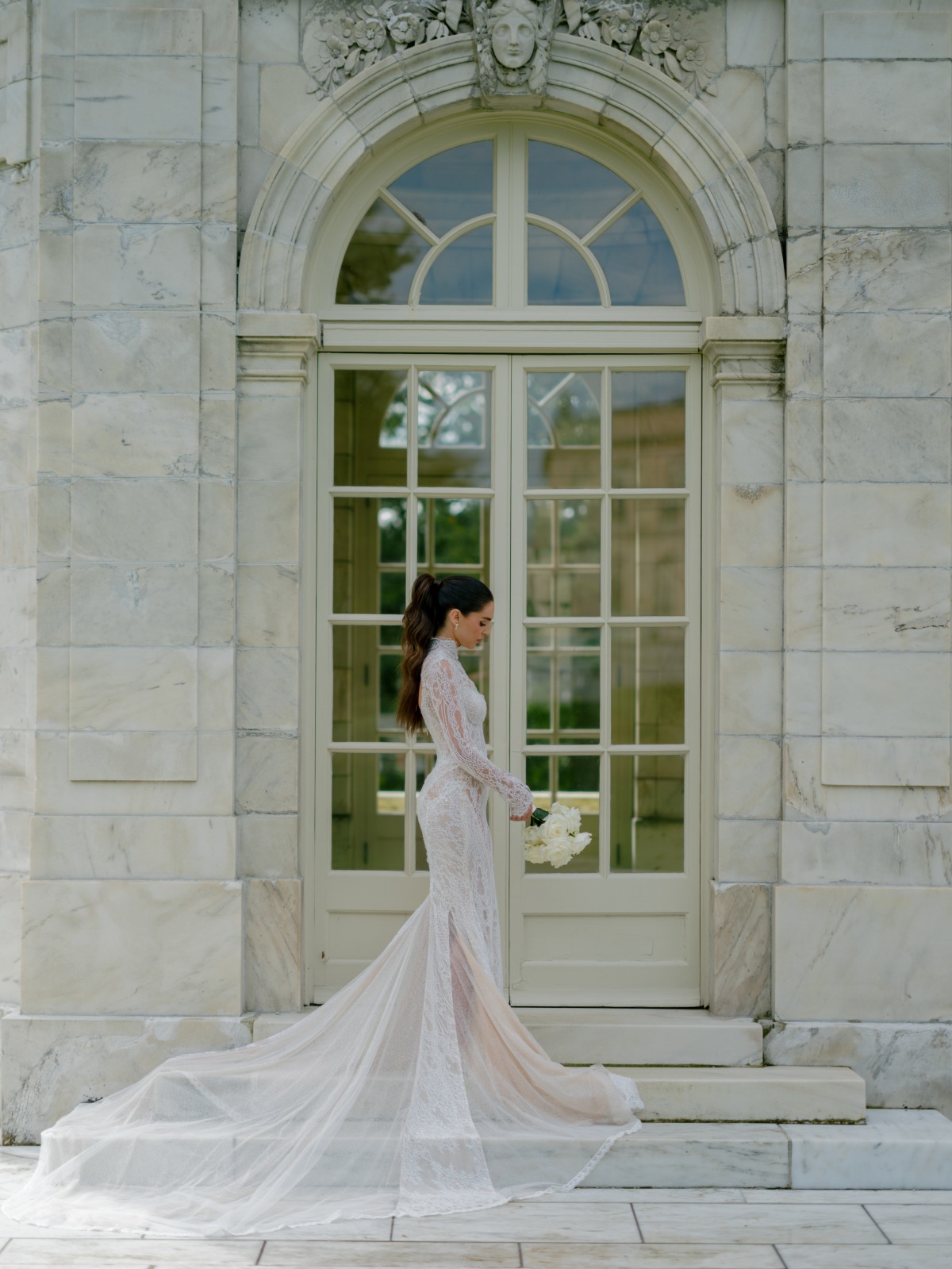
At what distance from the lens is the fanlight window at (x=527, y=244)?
17.1ft

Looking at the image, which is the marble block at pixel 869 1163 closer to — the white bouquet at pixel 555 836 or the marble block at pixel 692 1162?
the marble block at pixel 692 1162

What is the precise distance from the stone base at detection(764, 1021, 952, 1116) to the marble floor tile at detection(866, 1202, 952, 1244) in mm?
618

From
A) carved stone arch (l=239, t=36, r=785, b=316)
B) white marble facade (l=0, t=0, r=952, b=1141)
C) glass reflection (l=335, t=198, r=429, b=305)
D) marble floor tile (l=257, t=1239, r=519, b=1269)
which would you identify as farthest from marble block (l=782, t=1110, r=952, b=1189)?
glass reflection (l=335, t=198, r=429, b=305)

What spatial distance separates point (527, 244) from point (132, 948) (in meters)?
3.23

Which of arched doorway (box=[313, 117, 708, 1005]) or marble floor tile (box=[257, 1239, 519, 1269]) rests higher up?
arched doorway (box=[313, 117, 708, 1005])

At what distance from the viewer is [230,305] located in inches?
194

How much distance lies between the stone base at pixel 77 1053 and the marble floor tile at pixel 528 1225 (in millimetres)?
1169

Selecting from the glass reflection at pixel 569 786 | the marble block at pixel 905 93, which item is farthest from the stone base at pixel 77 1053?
the marble block at pixel 905 93

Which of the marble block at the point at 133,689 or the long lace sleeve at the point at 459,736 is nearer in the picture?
the long lace sleeve at the point at 459,736

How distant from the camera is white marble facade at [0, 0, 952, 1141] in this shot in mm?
4852

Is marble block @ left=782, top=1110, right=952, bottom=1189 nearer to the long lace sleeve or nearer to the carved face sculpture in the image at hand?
the long lace sleeve

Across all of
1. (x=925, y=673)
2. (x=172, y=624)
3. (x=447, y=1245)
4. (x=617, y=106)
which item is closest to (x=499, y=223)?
(x=617, y=106)

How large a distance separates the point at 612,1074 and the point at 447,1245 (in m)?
0.98

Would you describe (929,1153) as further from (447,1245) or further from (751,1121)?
(447,1245)
